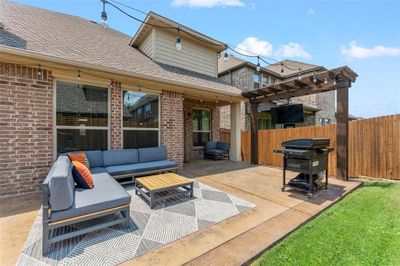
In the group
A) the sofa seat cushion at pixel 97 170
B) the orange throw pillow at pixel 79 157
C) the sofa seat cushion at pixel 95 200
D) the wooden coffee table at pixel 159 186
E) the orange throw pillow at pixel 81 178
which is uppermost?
the orange throw pillow at pixel 79 157

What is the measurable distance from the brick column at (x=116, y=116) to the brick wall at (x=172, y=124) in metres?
1.46

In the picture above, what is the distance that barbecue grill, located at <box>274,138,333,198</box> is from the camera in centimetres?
427

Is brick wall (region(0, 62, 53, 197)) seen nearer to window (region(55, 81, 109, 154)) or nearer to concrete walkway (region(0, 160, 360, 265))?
window (region(55, 81, 109, 154))

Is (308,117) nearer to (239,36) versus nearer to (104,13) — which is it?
(239,36)

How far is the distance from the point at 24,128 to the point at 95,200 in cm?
319

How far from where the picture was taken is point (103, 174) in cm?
428

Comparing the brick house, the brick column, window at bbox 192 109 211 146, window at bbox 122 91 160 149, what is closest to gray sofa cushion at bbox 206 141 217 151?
window at bbox 192 109 211 146

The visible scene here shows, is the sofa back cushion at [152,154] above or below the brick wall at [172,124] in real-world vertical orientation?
below

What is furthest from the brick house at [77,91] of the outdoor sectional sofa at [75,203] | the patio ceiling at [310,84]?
the outdoor sectional sofa at [75,203]

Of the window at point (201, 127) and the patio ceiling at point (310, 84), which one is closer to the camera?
the patio ceiling at point (310, 84)


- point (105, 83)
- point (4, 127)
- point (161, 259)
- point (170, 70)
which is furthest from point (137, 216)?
point (170, 70)

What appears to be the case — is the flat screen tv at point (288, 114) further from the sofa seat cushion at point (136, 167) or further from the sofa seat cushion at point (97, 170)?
the sofa seat cushion at point (97, 170)

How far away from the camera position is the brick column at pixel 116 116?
575 cm

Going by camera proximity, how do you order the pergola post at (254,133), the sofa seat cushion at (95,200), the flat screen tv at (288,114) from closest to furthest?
the sofa seat cushion at (95,200)
the pergola post at (254,133)
the flat screen tv at (288,114)
